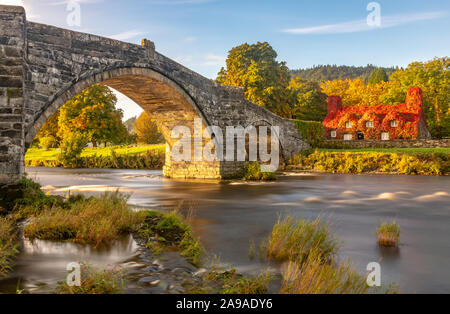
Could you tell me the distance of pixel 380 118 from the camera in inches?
1683

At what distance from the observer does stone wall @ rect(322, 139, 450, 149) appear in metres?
34.7

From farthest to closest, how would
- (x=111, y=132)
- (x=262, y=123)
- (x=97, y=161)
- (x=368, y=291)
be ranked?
(x=111, y=132) → (x=97, y=161) → (x=262, y=123) → (x=368, y=291)

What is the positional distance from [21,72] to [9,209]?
4.01 m

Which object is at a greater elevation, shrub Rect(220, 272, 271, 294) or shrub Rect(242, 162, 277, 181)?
shrub Rect(242, 162, 277, 181)

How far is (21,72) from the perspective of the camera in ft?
35.1

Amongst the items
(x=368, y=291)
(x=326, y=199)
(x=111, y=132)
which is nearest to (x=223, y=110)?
(x=326, y=199)

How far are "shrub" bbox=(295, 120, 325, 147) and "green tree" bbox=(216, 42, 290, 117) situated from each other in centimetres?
720

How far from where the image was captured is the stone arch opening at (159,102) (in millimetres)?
12509

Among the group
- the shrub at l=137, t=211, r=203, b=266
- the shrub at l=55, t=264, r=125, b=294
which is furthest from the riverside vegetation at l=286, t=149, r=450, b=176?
the shrub at l=55, t=264, r=125, b=294

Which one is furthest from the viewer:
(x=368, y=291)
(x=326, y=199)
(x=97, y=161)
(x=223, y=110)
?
(x=97, y=161)

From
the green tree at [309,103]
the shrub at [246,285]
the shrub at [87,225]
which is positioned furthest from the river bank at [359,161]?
the shrub at [246,285]

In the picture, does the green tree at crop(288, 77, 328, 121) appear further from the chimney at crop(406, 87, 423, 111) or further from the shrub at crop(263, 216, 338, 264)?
the shrub at crop(263, 216, 338, 264)

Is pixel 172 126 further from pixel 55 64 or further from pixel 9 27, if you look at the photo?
pixel 9 27
